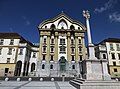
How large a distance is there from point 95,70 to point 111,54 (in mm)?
32322

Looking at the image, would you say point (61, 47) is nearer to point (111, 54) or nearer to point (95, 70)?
point (111, 54)

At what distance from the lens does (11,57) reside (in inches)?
1614

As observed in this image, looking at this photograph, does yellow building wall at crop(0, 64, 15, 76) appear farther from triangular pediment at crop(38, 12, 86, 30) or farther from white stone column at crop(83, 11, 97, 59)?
white stone column at crop(83, 11, 97, 59)

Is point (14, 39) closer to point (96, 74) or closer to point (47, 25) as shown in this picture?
point (47, 25)

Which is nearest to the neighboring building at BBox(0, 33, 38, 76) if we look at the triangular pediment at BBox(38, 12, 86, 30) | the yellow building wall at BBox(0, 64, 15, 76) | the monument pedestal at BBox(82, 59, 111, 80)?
Result: the yellow building wall at BBox(0, 64, 15, 76)

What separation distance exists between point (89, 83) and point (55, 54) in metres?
29.6

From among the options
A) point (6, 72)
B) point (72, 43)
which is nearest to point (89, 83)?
point (72, 43)

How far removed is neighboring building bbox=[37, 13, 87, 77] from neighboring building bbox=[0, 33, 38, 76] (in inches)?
216

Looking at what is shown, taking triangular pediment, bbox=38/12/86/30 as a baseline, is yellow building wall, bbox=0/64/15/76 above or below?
below

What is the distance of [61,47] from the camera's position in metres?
43.2

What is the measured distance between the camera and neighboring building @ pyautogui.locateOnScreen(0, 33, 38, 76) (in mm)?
40188

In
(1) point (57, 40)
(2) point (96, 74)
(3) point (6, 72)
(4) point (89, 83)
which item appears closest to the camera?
(4) point (89, 83)

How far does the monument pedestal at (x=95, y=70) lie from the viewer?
1439cm

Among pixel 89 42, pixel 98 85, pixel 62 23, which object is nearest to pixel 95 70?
pixel 98 85
